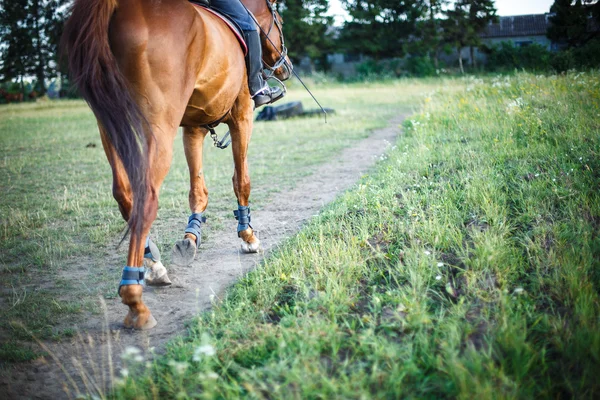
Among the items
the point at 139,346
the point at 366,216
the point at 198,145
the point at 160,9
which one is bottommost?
the point at 139,346

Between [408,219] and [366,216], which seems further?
[366,216]

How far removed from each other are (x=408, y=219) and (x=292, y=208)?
81.1 inches

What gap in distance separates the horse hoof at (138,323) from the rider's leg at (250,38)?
2549 mm

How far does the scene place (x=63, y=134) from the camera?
1405 cm

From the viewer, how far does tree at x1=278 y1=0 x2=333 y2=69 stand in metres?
44.6

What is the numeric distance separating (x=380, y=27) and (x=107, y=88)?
45787 millimetres

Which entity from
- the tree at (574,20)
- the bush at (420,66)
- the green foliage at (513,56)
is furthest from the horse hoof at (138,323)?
the tree at (574,20)

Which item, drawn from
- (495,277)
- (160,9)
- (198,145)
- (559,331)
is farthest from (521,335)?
(198,145)

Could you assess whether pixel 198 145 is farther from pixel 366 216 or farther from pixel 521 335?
pixel 521 335

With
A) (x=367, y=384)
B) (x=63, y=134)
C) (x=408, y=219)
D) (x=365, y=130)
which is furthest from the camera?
(x=63, y=134)

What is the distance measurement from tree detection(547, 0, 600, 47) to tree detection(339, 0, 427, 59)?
469 inches

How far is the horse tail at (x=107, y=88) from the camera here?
2.68 meters

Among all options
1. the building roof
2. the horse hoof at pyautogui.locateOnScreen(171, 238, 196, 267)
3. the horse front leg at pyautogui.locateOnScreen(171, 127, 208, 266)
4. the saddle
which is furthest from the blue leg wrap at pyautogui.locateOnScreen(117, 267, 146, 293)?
the building roof

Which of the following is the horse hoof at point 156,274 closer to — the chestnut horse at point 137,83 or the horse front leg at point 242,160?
the chestnut horse at point 137,83
